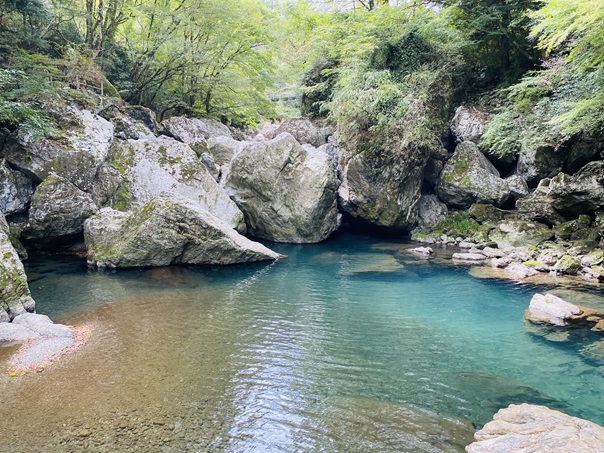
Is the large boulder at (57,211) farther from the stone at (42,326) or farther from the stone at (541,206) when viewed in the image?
the stone at (541,206)

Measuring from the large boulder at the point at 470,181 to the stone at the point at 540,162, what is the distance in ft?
3.55

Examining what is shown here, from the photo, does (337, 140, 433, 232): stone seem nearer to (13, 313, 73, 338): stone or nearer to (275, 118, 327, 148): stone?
(275, 118, 327, 148): stone

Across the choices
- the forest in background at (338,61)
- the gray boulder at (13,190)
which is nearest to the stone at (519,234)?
the forest in background at (338,61)

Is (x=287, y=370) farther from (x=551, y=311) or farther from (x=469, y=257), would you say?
(x=469, y=257)

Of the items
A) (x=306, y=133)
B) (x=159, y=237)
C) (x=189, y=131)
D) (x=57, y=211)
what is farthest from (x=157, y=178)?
(x=306, y=133)

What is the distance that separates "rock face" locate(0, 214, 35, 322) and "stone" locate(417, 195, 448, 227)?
17997 mm

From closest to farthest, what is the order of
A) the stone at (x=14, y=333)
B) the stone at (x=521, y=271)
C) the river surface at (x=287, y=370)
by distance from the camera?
the river surface at (x=287, y=370) < the stone at (x=14, y=333) < the stone at (x=521, y=271)

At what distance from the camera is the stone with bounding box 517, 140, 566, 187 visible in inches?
647

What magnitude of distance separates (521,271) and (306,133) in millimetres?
15121

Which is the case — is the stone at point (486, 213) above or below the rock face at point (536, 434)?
above

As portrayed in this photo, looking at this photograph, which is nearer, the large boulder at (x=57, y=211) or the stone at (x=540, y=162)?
the large boulder at (x=57, y=211)

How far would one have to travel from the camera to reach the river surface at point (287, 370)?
4465mm

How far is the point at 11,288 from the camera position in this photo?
7441 mm

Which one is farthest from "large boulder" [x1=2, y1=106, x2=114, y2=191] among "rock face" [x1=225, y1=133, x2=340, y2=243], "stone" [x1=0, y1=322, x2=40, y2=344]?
"stone" [x1=0, y1=322, x2=40, y2=344]
